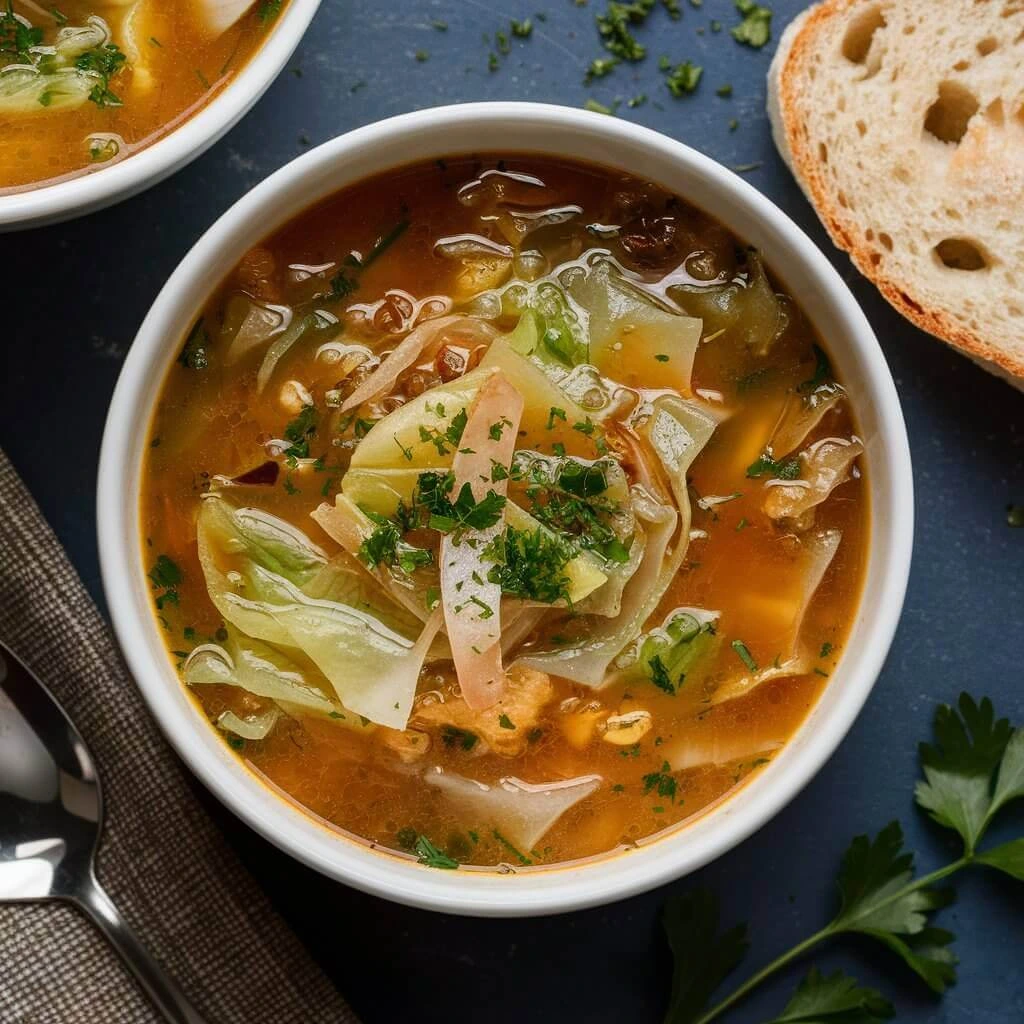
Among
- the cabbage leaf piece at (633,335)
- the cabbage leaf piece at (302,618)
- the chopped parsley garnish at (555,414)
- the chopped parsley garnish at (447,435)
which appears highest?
the cabbage leaf piece at (633,335)

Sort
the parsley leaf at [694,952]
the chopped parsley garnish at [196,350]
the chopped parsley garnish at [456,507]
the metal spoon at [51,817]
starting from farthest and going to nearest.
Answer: the parsley leaf at [694,952], the metal spoon at [51,817], the chopped parsley garnish at [196,350], the chopped parsley garnish at [456,507]

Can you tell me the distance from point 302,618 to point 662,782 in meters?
0.79

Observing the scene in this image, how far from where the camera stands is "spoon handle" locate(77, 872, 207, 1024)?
280 centimetres

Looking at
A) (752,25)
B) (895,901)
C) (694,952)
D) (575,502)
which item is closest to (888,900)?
(895,901)

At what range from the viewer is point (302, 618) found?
2.48 metres

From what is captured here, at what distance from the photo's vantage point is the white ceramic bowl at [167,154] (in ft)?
8.09

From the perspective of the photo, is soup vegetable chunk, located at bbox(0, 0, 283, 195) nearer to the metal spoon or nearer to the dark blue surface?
the dark blue surface

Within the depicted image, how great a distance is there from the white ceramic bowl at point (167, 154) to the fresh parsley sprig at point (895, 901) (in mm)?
1934

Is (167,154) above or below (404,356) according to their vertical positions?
above

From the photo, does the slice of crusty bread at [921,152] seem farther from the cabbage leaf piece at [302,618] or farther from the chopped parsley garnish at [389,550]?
the cabbage leaf piece at [302,618]

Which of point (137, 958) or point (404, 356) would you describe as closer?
point (404, 356)

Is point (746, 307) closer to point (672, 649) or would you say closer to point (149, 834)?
point (672, 649)

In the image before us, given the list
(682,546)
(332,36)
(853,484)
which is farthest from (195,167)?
(853,484)

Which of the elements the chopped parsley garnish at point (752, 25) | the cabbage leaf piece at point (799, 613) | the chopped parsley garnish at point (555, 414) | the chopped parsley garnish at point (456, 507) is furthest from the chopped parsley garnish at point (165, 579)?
the chopped parsley garnish at point (752, 25)
